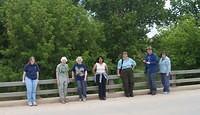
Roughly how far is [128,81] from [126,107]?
307 centimetres

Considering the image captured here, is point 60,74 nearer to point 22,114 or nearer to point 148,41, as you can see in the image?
point 22,114

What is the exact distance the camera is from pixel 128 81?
60.1 ft

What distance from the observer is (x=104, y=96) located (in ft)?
57.8

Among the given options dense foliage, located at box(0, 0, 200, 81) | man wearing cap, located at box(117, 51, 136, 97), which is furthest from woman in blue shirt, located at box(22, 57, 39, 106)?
dense foliage, located at box(0, 0, 200, 81)

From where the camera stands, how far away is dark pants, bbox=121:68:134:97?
1822 cm

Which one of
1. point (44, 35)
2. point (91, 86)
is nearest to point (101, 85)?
point (91, 86)

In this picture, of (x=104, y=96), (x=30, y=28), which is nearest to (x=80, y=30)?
(x=30, y=28)

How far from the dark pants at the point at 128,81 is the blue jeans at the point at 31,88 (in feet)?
10.5

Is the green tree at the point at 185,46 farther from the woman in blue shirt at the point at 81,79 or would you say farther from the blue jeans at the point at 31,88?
the blue jeans at the point at 31,88

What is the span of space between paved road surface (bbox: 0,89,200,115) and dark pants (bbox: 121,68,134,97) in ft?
1.23

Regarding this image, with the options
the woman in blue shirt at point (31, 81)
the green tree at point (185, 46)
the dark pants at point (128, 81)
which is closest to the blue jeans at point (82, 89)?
the woman in blue shirt at point (31, 81)

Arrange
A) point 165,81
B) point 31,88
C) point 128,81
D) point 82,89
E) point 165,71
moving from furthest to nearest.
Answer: point 165,71
point 165,81
point 128,81
point 82,89
point 31,88

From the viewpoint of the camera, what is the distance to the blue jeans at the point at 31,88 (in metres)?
16.6

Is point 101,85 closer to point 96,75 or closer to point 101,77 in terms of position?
point 101,77
